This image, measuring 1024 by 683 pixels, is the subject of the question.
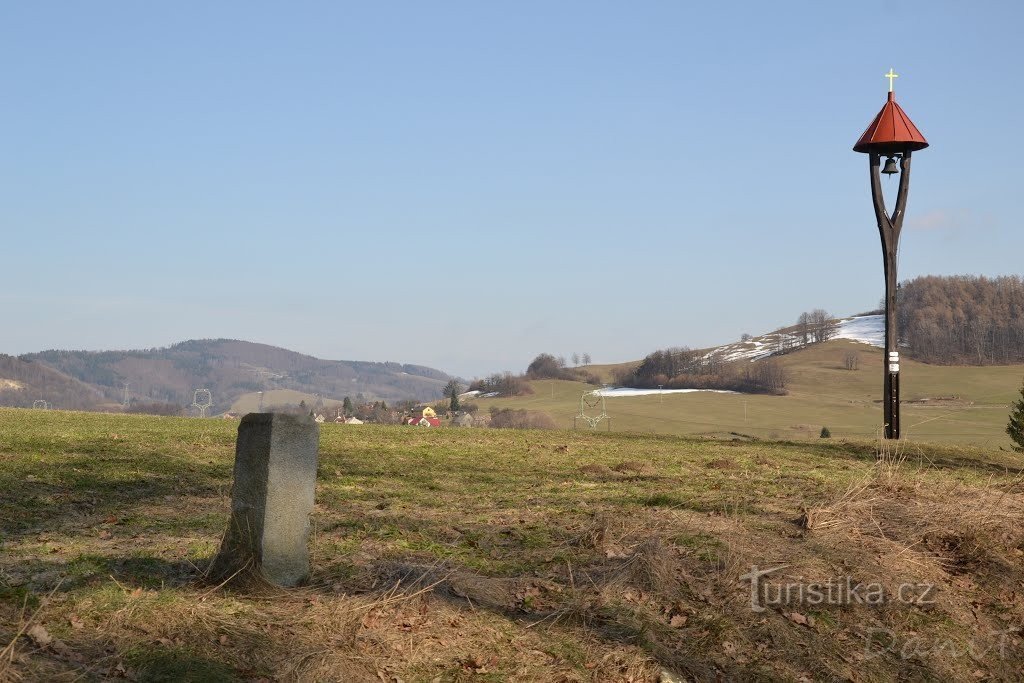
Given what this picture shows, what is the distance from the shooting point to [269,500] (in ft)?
21.1

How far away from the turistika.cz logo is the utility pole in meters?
11.1

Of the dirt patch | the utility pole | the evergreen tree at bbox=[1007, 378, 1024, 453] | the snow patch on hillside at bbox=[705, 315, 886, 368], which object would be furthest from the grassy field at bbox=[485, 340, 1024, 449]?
the dirt patch

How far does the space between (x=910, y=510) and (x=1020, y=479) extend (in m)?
2.79

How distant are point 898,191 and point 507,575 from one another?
14152mm

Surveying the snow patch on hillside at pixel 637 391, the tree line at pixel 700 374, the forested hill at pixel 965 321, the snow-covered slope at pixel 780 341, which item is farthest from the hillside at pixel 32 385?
the forested hill at pixel 965 321

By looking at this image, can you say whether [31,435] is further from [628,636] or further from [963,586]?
[963,586]

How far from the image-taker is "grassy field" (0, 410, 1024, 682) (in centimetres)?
572

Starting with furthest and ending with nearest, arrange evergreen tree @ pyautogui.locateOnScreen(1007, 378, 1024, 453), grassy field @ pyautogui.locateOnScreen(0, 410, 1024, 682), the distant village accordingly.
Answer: evergreen tree @ pyautogui.locateOnScreen(1007, 378, 1024, 453), the distant village, grassy field @ pyautogui.locateOnScreen(0, 410, 1024, 682)

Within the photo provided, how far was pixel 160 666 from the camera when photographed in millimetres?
5277

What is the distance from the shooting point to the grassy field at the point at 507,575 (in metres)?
5.72

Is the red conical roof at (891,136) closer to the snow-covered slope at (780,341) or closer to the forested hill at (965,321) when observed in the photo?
the forested hill at (965,321)

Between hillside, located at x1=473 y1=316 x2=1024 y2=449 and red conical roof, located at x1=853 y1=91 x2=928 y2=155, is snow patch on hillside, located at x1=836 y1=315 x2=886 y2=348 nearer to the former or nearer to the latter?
hillside, located at x1=473 y1=316 x2=1024 y2=449

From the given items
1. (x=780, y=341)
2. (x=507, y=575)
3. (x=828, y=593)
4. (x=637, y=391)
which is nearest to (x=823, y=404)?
(x=637, y=391)

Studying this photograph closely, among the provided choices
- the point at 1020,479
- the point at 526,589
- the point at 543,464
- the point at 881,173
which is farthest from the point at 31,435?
the point at 881,173
